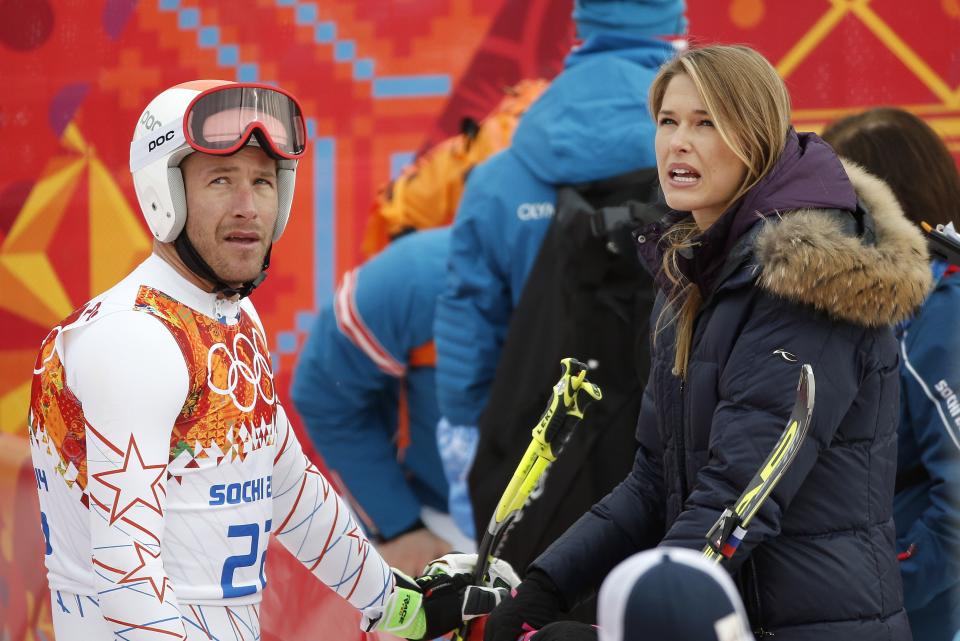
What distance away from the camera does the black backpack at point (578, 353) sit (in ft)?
10.6

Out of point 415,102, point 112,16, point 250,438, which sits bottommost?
point 250,438

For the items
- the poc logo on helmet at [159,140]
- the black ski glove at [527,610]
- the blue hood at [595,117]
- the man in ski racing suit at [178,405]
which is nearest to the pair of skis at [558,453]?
the black ski glove at [527,610]

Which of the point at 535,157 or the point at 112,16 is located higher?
the point at 112,16

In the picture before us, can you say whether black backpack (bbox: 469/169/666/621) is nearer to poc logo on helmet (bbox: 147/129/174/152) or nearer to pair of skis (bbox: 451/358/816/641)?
pair of skis (bbox: 451/358/816/641)

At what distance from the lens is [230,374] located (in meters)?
2.30

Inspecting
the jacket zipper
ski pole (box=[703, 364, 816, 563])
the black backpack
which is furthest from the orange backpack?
ski pole (box=[703, 364, 816, 563])

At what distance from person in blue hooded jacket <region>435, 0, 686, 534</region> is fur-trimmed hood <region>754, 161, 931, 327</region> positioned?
4.30ft

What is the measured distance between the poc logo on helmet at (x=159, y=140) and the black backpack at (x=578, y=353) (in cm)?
121

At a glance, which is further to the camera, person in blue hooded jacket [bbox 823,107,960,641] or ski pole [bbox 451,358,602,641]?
person in blue hooded jacket [bbox 823,107,960,641]

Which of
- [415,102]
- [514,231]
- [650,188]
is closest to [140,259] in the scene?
[415,102]

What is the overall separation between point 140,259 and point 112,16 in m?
0.96

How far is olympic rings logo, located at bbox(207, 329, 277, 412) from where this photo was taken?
7.47ft

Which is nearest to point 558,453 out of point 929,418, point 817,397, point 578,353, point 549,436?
point 549,436

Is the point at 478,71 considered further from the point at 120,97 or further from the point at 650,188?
the point at 650,188
